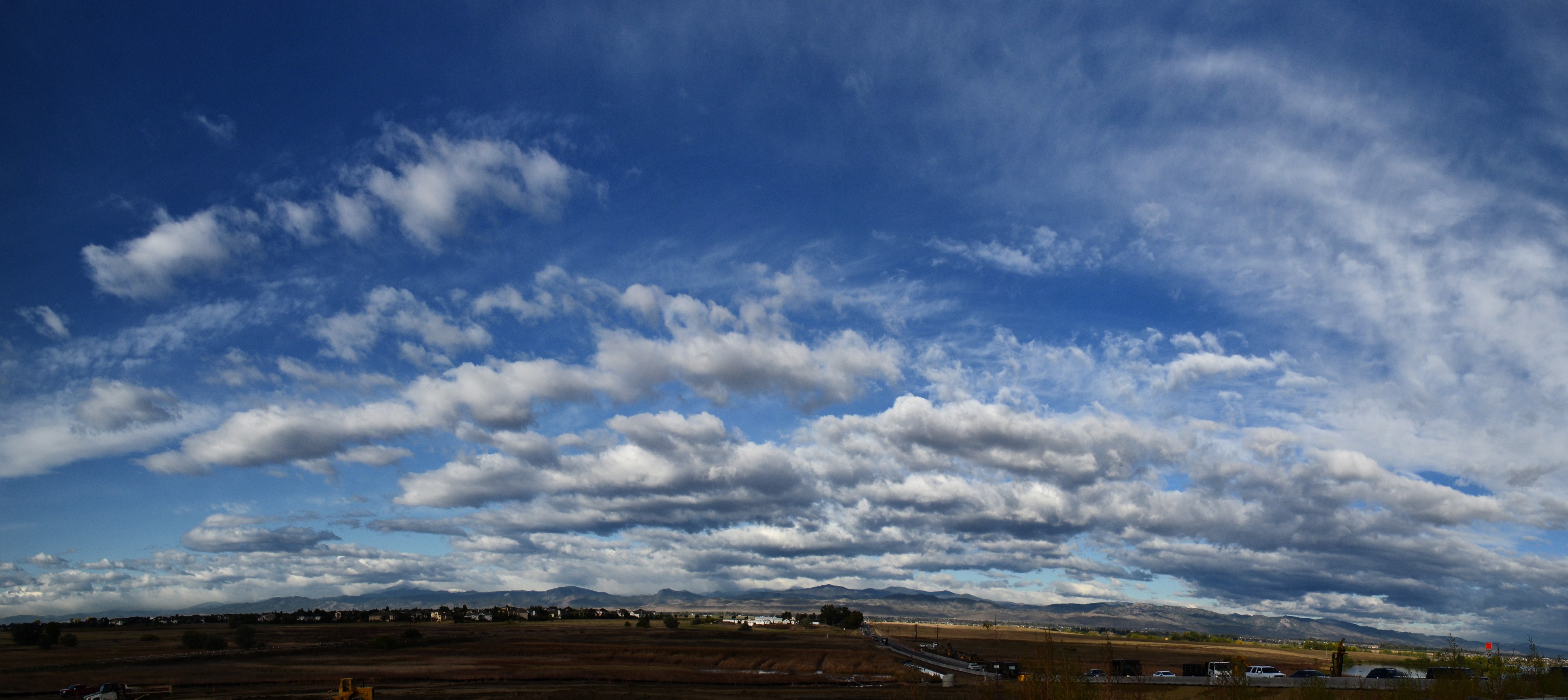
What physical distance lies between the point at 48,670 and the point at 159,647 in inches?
1679

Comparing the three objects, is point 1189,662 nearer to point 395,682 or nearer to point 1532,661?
point 1532,661

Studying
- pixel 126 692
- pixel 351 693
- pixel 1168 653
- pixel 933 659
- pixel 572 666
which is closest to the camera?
pixel 351 693

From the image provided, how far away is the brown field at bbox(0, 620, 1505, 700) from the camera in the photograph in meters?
60.4

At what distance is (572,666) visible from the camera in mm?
87000

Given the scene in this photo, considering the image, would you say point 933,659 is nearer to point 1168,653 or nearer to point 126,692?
point 1168,653

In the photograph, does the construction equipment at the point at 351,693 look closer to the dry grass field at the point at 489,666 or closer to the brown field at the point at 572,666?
the brown field at the point at 572,666

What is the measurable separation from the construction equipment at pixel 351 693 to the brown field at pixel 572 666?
7.71 meters

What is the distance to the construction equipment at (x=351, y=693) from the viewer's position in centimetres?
4934

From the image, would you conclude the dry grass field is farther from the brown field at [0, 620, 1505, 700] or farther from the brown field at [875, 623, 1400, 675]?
the brown field at [875, 623, 1400, 675]

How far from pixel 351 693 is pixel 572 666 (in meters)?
39.1

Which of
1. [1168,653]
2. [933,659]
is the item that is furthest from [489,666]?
[1168,653]

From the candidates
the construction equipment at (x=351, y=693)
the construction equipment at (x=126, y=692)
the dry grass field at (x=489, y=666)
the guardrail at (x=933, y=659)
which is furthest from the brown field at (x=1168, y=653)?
the construction equipment at (x=126, y=692)

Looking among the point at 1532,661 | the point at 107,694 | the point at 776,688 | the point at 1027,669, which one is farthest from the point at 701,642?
the point at 1027,669

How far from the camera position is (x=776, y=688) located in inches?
2761
